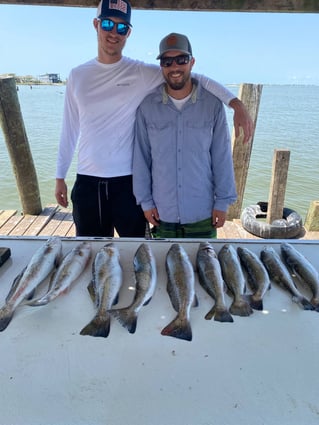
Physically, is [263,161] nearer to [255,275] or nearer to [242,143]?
[242,143]

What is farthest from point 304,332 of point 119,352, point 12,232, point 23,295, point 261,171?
point 261,171

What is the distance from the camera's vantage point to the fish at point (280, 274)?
59.5 inches

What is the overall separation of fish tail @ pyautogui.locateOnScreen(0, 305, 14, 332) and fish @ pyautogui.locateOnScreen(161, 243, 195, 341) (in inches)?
26.7

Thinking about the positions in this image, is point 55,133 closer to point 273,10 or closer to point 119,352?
point 273,10

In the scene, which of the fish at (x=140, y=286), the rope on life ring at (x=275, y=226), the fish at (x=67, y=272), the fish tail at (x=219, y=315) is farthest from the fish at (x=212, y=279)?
the rope on life ring at (x=275, y=226)

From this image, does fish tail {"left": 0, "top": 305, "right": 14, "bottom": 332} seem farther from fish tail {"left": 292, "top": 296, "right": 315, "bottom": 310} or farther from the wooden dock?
the wooden dock

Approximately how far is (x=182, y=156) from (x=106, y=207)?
0.77 metres

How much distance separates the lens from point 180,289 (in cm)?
157

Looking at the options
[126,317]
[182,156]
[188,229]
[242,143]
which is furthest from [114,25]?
[242,143]

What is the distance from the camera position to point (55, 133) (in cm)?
1659

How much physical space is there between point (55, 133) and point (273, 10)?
15.6 meters

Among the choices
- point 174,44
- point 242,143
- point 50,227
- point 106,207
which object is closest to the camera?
point 174,44

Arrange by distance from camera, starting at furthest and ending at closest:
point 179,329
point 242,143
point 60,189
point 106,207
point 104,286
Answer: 1. point 242,143
2. point 60,189
3. point 106,207
4. point 104,286
5. point 179,329

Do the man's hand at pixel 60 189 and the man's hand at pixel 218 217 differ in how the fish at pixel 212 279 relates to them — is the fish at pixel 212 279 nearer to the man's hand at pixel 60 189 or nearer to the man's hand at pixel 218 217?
the man's hand at pixel 218 217
